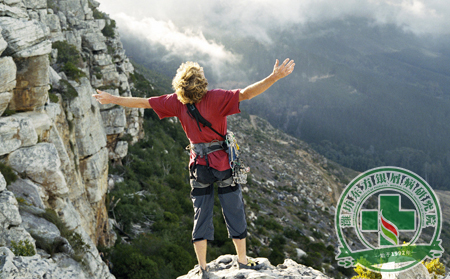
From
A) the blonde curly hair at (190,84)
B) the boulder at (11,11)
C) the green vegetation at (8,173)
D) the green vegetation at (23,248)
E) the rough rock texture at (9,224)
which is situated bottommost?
the green vegetation at (23,248)

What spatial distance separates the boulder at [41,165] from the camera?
8.31 metres

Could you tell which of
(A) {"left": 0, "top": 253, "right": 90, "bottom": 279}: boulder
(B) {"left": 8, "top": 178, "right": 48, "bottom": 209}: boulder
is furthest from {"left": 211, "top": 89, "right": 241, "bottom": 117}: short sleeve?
(B) {"left": 8, "top": 178, "right": 48, "bottom": 209}: boulder

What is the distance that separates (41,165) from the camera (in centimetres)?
866

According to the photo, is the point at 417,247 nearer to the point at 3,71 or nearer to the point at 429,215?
the point at 429,215

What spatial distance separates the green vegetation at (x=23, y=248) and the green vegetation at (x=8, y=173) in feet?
8.67

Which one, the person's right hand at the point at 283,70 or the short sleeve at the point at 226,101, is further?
the short sleeve at the point at 226,101

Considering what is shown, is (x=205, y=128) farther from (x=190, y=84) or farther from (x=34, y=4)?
(x=34, y=4)

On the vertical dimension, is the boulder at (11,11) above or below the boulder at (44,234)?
above

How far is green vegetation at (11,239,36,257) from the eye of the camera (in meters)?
5.38

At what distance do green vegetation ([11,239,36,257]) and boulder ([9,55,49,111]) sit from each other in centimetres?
567

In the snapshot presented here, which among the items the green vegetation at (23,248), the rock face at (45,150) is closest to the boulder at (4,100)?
the rock face at (45,150)

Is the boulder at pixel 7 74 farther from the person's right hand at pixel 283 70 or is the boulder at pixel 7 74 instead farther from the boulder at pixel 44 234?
the person's right hand at pixel 283 70

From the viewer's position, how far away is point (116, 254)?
53.5ft

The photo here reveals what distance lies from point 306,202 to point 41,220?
52.7 meters
